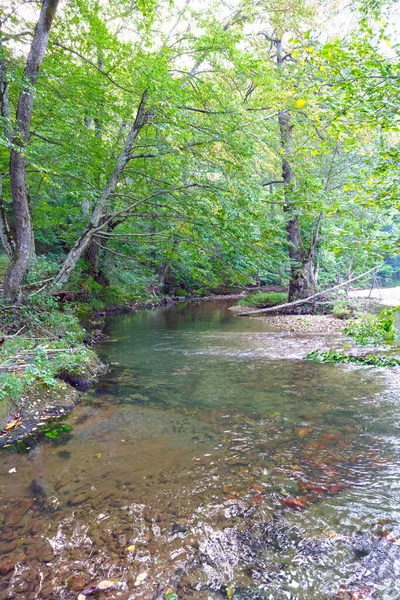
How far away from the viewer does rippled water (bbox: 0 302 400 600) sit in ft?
7.33

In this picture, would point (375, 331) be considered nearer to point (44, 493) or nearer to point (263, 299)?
point (44, 493)

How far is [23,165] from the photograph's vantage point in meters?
7.50

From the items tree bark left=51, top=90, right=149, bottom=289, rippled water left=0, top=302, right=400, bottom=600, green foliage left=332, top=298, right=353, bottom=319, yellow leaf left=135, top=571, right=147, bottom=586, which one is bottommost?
yellow leaf left=135, top=571, right=147, bottom=586

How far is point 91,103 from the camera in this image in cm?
921

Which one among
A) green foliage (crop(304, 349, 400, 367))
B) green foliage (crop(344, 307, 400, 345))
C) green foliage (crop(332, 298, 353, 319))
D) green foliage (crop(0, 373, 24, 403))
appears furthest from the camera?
green foliage (crop(332, 298, 353, 319))

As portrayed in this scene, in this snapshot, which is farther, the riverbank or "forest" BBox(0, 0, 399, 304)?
"forest" BBox(0, 0, 399, 304)

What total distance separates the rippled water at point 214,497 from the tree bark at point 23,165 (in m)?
3.70

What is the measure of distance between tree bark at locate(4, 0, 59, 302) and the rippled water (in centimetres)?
370

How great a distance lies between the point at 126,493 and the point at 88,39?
1100 centimetres

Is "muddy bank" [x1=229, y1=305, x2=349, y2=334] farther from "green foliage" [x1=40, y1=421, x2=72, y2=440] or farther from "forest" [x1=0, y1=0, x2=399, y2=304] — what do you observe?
"green foliage" [x1=40, y1=421, x2=72, y2=440]

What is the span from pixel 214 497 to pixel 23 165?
794cm

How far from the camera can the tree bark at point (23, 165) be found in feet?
22.9

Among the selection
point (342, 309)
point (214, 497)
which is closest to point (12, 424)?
point (214, 497)

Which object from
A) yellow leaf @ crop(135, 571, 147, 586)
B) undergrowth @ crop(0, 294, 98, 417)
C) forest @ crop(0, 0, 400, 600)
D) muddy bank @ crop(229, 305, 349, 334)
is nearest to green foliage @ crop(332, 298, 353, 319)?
muddy bank @ crop(229, 305, 349, 334)
